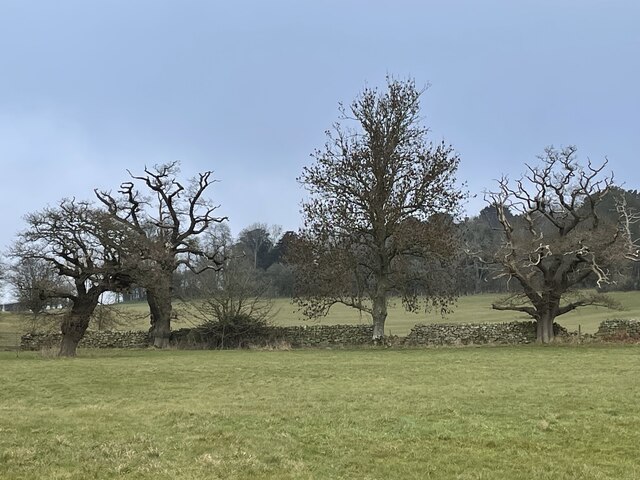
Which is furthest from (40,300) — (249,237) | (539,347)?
(249,237)

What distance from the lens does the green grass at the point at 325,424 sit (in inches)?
298

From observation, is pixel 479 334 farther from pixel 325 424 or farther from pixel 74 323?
pixel 325 424

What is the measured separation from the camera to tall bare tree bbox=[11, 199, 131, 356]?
1080 inches

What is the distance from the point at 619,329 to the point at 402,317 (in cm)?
3452

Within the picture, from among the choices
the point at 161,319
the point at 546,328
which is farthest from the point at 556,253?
the point at 161,319

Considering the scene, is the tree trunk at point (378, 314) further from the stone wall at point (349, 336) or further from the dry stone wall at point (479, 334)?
the dry stone wall at point (479, 334)

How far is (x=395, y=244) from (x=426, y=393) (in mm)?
19510


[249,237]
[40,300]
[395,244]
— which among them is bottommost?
[40,300]

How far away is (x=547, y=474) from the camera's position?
23.4 ft

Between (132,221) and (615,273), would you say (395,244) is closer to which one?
(615,273)

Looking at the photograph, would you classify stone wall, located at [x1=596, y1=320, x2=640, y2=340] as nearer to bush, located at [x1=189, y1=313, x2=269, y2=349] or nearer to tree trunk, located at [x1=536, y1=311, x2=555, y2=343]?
tree trunk, located at [x1=536, y1=311, x2=555, y2=343]

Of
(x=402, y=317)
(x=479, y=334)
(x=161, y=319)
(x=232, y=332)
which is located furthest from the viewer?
(x=402, y=317)

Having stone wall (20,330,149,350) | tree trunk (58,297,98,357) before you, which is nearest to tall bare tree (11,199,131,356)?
tree trunk (58,297,98,357)

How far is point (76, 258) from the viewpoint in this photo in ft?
91.6
